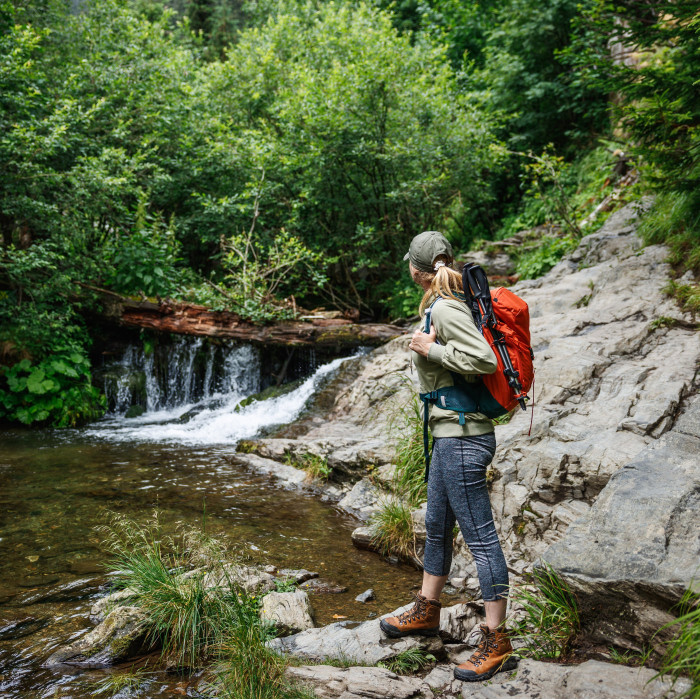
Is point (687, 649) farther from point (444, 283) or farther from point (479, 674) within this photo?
point (444, 283)

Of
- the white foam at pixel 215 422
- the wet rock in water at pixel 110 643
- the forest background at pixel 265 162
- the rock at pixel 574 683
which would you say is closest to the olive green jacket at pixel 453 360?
the rock at pixel 574 683

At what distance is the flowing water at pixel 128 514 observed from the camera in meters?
3.70

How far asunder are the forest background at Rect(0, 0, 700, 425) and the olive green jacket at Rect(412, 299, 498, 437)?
7.45 meters

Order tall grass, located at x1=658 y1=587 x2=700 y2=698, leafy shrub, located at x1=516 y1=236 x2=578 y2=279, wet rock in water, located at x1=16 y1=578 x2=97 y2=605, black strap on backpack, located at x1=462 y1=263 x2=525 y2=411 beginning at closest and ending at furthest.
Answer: tall grass, located at x1=658 y1=587 x2=700 y2=698
black strap on backpack, located at x1=462 y1=263 x2=525 y2=411
wet rock in water, located at x1=16 y1=578 x2=97 y2=605
leafy shrub, located at x1=516 y1=236 x2=578 y2=279

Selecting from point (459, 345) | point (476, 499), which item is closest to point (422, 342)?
point (459, 345)

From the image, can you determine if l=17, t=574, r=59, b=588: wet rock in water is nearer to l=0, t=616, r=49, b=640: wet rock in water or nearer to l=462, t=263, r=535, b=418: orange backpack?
l=0, t=616, r=49, b=640: wet rock in water

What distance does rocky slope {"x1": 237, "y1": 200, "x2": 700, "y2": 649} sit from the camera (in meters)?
2.84

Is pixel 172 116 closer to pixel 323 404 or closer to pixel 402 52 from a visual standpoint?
pixel 402 52

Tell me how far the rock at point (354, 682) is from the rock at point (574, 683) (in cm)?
27

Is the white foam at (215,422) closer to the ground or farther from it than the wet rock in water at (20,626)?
farther from it

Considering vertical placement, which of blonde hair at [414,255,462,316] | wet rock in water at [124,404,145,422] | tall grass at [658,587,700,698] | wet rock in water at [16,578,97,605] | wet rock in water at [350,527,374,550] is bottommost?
wet rock in water at [16,578,97,605]

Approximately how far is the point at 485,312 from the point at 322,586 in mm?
2820

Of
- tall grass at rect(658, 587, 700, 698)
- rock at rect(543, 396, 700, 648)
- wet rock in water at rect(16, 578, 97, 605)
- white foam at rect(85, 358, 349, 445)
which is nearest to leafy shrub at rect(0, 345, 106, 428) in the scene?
white foam at rect(85, 358, 349, 445)

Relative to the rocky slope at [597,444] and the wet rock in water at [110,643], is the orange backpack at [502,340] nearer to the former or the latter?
the rocky slope at [597,444]
